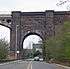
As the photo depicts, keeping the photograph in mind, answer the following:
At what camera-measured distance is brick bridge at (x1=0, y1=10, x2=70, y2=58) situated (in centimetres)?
9956

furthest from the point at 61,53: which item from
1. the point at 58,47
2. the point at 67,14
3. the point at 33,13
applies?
the point at 33,13

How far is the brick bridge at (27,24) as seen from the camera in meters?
99.6

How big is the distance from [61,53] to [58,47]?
0.95 feet

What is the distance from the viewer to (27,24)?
334 feet

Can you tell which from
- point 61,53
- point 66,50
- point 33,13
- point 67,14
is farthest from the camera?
point 33,13

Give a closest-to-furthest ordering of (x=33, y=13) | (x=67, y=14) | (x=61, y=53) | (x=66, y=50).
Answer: (x=66, y=50), (x=61, y=53), (x=67, y=14), (x=33, y=13)

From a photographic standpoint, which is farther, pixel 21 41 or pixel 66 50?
pixel 21 41

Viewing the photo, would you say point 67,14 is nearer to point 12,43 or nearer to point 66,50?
point 66,50

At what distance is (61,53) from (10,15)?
9743 cm

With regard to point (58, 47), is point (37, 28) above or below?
above

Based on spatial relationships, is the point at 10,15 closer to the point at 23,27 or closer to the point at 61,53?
the point at 23,27

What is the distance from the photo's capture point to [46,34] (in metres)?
101

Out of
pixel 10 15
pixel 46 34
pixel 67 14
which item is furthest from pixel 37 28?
pixel 67 14

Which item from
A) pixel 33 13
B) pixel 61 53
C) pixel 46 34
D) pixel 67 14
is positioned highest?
pixel 33 13
